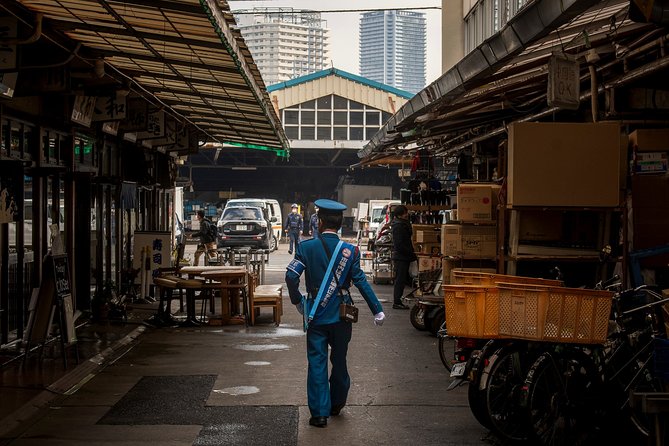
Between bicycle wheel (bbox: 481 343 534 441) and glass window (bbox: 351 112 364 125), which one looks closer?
bicycle wheel (bbox: 481 343 534 441)

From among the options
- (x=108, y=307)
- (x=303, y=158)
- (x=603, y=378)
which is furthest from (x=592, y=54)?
(x=303, y=158)

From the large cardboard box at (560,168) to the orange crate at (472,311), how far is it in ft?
8.81

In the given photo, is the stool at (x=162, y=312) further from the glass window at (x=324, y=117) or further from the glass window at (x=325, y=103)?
the glass window at (x=325, y=103)

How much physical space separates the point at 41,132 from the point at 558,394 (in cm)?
802

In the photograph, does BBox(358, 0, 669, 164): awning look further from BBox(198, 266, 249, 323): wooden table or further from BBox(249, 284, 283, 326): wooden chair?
BBox(198, 266, 249, 323): wooden table

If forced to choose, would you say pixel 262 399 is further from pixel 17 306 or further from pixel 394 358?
pixel 17 306

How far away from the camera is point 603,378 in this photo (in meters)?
7.53

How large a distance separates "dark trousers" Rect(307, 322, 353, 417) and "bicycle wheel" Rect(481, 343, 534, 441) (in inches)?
60.7

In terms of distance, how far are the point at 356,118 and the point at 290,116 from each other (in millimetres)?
3522

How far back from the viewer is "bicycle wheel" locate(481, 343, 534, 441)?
739 cm

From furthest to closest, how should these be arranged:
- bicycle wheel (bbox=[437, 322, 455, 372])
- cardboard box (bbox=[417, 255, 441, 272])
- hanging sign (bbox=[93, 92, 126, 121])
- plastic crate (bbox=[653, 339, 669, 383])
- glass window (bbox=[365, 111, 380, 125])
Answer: glass window (bbox=[365, 111, 380, 125]) < cardboard box (bbox=[417, 255, 441, 272]) < hanging sign (bbox=[93, 92, 126, 121]) < bicycle wheel (bbox=[437, 322, 455, 372]) < plastic crate (bbox=[653, 339, 669, 383])

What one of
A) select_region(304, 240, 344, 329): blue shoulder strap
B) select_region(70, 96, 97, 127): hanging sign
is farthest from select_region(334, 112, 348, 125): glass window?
select_region(304, 240, 344, 329): blue shoulder strap

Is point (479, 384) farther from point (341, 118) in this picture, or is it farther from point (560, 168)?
point (341, 118)

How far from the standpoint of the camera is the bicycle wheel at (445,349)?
9583 mm
